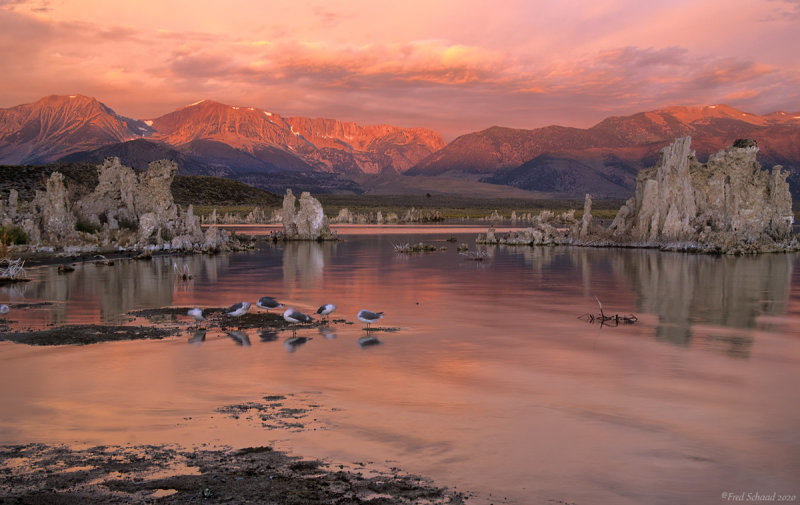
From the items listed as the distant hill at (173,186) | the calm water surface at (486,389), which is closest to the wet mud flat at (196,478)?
the calm water surface at (486,389)

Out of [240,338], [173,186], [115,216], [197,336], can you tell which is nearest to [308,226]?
[115,216]

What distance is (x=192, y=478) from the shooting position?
7.66m

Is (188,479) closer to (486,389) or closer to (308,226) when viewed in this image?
(486,389)

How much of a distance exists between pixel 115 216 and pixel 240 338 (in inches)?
1367

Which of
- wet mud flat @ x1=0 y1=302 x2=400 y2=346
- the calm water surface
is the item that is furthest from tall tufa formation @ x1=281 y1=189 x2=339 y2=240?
wet mud flat @ x1=0 y1=302 x2=400 y2=346

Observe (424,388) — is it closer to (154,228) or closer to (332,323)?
(332,323)

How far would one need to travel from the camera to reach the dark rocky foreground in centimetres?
719

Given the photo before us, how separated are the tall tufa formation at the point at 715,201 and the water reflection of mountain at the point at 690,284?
2897 mm

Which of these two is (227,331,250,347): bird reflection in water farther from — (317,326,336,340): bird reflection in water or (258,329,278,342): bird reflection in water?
(317,326,336,340): bird reflection in water

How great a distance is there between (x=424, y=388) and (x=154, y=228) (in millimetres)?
37789

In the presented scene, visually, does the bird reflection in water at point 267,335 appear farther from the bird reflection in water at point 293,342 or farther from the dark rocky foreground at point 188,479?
the dark rocky foreground at point 188,479

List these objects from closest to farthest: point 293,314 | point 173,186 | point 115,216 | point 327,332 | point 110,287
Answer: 1. point 293,314
2. point 327,332
3. point 110,287
4. point 115,216
5. point 173,186

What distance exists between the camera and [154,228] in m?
45.9

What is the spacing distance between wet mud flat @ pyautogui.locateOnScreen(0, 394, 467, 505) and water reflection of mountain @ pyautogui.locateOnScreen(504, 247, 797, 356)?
35.2ft
